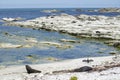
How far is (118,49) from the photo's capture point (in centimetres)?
5903

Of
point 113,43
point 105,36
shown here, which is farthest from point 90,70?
point 105,36

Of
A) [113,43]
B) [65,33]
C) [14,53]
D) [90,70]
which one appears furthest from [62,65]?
[65,33]

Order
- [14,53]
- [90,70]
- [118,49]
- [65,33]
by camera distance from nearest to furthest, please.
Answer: [90,70] → [14,53] → [118,49] → [65,33]

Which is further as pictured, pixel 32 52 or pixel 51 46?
pixel 51 46

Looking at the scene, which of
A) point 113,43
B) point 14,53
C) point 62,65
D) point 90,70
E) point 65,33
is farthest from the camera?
point 65,33

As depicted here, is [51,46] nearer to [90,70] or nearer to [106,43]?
[106,43]

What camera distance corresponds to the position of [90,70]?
3256 centimetres

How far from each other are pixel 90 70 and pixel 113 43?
32.6 meters

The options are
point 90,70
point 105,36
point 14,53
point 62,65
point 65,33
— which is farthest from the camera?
point 65,33

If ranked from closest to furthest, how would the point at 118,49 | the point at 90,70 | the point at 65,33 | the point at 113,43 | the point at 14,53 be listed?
the point at 90,70
the point at 14,53
the point at 118,49
the point at 113,43
the point at 65,33

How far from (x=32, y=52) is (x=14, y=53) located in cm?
307

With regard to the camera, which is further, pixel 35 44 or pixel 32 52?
pixel 35 44

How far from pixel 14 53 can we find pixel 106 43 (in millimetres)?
22096

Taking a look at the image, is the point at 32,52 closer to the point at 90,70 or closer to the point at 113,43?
the point at 113,43
